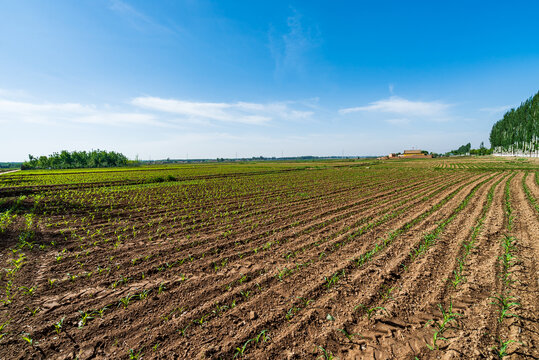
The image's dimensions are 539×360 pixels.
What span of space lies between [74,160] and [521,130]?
199 m

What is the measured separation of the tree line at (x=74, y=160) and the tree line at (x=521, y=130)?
176 meters

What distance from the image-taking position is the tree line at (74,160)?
105m

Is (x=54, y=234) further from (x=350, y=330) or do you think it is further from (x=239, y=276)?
(x=350, y=330)

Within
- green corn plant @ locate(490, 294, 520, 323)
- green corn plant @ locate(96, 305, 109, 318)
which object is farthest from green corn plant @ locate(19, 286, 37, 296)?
green corn plant @ locate(490, 294, 520, 323)

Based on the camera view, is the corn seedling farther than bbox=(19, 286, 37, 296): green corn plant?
No

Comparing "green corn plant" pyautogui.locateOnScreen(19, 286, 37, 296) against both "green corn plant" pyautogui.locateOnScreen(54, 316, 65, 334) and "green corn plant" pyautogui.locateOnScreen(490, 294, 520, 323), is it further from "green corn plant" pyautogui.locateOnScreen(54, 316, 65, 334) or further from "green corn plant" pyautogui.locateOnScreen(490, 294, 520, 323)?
"green corn plant" pyautogui.locateOnScreen(490, 294, 520, 323)

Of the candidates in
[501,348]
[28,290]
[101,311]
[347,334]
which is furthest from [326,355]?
[28,290]

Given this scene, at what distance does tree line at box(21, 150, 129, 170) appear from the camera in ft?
343

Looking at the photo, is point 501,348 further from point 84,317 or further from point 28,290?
point 28,290

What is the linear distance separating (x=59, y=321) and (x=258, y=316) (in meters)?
3.80

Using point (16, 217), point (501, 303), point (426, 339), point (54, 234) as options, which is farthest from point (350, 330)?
point (16, 217)

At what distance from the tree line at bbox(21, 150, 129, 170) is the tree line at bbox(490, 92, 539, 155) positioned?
17646 cm

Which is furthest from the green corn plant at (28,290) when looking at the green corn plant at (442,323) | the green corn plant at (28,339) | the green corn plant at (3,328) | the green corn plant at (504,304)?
the green corn plant at (504,304)

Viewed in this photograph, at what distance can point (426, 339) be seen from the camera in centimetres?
345
